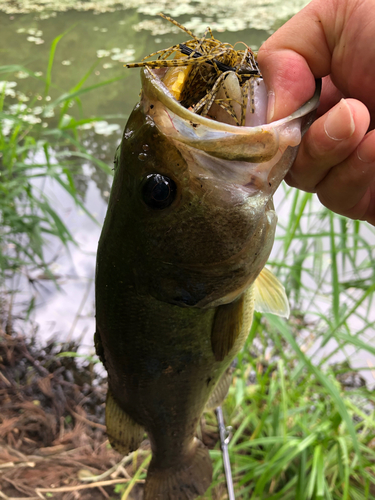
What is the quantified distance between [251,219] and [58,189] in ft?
14.0

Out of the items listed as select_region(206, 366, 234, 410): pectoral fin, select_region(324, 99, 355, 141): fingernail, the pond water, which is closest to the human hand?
select_region(324, 99, 355, 141): fingernail

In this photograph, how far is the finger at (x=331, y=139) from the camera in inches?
43.0

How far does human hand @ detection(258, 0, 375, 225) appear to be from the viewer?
1.11 meters

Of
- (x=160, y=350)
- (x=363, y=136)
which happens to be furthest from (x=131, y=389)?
(x=363, y=136)

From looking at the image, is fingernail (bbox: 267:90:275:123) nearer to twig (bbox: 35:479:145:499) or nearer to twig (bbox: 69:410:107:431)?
twig (bbox: 35:479:145:499)

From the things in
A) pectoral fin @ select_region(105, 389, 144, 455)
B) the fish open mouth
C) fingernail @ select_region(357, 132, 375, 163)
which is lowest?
pectoral fin @ select_region(105, 389, 144, 455)

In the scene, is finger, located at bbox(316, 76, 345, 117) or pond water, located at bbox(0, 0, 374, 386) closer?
finger, located at bbox(316, 76, 345, 117)

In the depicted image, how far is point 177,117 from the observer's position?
0.95 m

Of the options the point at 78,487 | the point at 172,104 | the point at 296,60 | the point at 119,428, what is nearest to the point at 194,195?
the point at 172,104

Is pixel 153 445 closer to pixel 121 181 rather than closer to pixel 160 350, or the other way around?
pixel 160 350

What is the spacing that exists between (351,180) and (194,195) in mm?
607

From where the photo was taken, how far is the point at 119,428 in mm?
1528

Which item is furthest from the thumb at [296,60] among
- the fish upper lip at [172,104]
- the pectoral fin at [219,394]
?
the pectoral fin at [219,394]

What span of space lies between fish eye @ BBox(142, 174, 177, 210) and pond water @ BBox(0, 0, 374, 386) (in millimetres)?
1845
